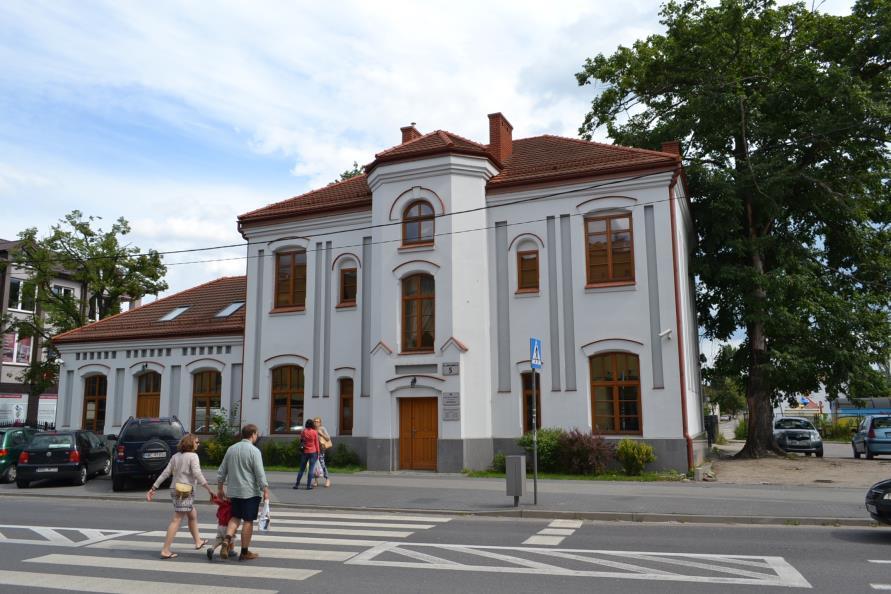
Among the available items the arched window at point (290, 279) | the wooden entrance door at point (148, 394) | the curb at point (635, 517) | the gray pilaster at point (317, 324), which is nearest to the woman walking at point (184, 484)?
the curb at point (635, 517)

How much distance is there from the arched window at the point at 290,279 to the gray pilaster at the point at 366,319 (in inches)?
95.3

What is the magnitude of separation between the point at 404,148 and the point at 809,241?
632 inches

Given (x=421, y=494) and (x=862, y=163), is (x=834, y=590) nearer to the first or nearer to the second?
(x=421, y=494)

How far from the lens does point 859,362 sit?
22812 mm

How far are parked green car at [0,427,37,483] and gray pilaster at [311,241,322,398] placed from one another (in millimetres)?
7969

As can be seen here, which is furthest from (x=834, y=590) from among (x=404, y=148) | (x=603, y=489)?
(x=404, y=148)

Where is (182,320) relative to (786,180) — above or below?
below

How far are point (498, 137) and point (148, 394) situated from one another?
15.8m

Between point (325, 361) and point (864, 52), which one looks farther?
point (864, 52)

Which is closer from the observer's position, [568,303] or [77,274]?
[568,303]

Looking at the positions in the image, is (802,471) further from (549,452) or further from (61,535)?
(61,535)

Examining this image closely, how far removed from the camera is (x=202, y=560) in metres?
8.65

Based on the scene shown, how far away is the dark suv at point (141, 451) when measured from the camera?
55.0 feet

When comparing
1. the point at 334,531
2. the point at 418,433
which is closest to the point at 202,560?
the point at 334,531
